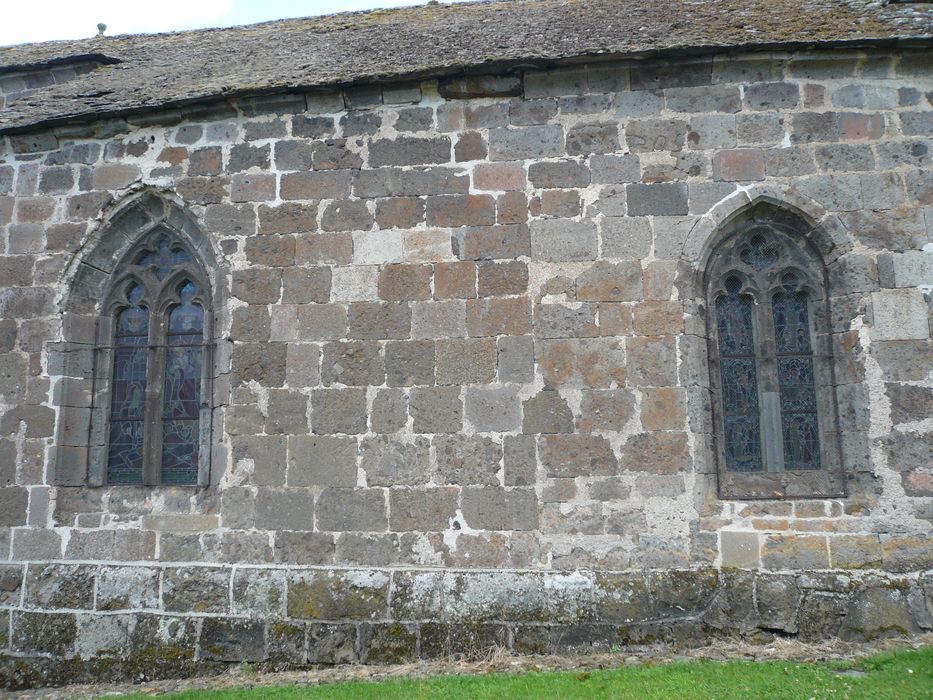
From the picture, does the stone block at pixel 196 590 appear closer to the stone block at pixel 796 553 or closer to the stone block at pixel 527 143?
the stone block at pixel 527 143

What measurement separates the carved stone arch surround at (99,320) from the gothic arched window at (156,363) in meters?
0.05

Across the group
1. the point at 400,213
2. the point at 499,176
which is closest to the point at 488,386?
the point at 400,213

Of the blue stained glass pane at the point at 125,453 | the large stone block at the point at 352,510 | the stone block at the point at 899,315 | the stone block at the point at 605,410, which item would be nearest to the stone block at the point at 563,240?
the stone block at the point at 605,410

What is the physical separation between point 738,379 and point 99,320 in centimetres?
584

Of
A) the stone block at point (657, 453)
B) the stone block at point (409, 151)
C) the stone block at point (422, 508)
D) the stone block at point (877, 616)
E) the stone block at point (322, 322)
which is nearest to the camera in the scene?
the stone block at point (877, 616)

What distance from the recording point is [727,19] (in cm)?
675

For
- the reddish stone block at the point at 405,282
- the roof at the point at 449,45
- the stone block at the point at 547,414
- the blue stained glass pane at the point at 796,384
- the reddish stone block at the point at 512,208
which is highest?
the roof at the point at 449,45

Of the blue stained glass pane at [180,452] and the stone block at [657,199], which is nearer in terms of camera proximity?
the stone block at [657,199]

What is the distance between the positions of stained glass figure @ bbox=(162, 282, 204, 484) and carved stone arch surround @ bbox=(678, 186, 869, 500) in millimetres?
4363

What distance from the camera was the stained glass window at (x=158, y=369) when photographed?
6586mm

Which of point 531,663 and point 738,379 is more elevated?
point 738,379

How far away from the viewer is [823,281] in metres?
6.20

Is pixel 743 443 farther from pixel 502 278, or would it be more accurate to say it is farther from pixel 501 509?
pixel 502 278

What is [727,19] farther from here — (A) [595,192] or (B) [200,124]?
(B) [200,124]
